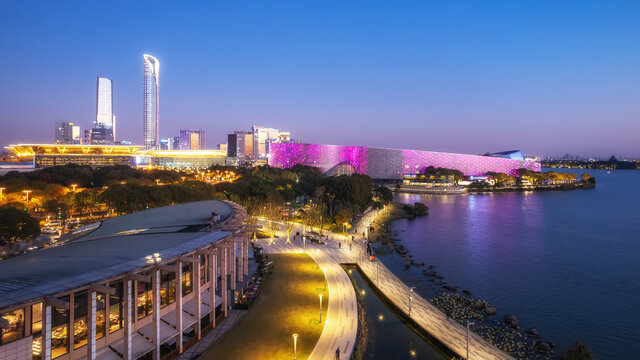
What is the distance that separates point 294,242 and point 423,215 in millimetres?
26391

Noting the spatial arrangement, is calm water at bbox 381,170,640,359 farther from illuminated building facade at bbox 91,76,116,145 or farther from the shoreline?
illuminated building facade at bbox 91,76,116,145

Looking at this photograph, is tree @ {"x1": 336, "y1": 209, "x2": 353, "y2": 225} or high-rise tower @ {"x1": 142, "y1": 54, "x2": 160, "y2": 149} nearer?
tree @ {"x1": 336, "y1": 209, "x2": 353, "y2": 225}

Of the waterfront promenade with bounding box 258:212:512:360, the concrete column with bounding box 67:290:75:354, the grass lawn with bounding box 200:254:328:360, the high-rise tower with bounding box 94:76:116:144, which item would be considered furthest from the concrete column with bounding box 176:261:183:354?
the high-rise tower with bounding box 94:76:116:144

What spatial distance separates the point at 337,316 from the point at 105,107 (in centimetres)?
15516

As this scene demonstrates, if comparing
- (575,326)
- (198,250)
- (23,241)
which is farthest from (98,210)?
(575,326)

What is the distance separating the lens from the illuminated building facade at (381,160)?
3930 inches

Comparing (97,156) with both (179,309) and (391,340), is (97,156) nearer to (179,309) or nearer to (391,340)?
(179,309)

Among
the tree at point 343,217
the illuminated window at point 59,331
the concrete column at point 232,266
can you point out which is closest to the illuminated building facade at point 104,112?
the tree at point 343,217

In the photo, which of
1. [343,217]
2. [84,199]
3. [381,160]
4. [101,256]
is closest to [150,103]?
[381,160]

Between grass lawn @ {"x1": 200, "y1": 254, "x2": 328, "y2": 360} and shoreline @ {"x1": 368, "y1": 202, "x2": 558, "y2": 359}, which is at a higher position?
grass lawn @ {"x1": 200, "y1": 254, "x2": 328, "y2": 360}

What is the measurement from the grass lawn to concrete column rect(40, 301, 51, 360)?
4888mm

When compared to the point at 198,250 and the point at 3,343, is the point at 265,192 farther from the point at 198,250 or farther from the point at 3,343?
the point at 3,343

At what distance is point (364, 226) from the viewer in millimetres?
39812

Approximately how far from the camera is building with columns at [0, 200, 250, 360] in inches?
319
